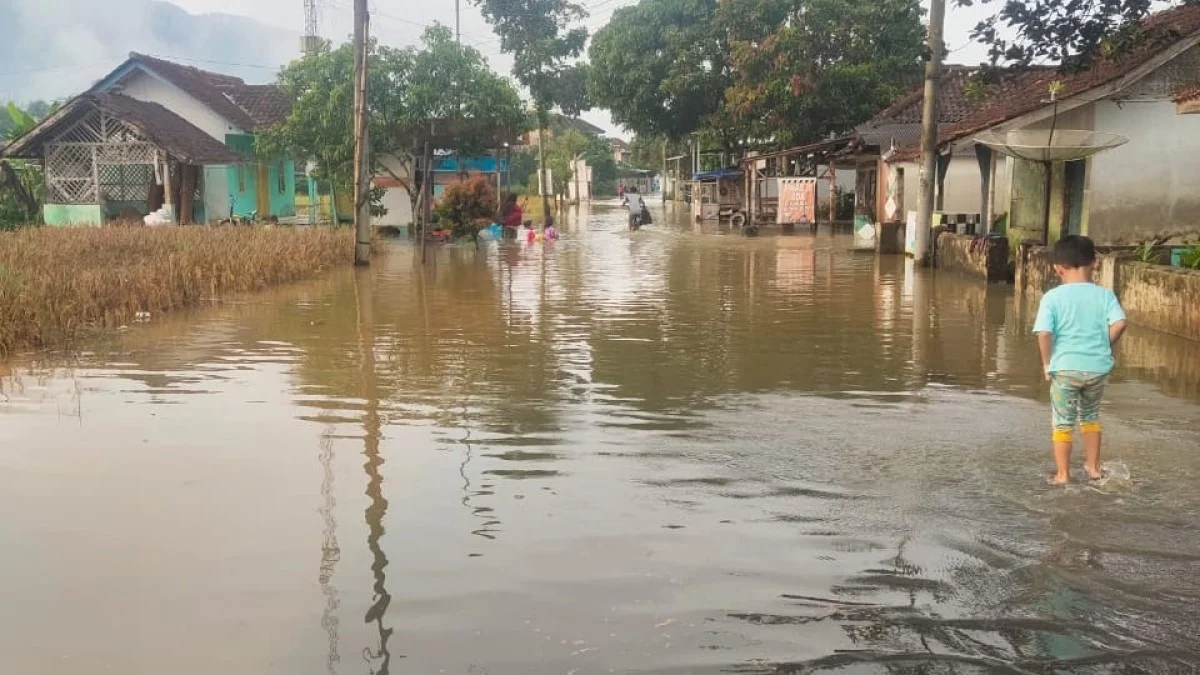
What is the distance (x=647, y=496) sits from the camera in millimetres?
6168

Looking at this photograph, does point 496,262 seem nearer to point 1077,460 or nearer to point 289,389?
point 289,389

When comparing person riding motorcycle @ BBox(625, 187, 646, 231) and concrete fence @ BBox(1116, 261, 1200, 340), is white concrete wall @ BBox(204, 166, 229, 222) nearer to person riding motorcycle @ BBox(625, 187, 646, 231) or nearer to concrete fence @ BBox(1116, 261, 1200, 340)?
person riding motorcycle @ BBox(625, 187, 646, 231)

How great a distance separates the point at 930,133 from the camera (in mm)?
20906

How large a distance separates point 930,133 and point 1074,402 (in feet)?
51.5

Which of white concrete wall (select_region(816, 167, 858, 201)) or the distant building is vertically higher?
the distant building

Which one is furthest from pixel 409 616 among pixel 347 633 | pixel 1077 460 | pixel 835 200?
pixel 835 200

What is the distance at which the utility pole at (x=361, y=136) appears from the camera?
21178 millimetres

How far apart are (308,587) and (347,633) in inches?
22.2

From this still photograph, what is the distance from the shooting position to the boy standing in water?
6.16 meters

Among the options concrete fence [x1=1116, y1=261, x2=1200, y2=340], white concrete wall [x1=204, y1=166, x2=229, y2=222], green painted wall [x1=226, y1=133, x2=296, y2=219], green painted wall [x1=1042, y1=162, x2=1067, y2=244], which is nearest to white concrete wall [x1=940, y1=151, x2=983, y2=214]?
green painted wall [x1=1042, y1=162, x2=1067, y2=244]

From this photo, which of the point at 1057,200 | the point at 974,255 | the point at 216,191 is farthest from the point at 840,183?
the point at 974,255

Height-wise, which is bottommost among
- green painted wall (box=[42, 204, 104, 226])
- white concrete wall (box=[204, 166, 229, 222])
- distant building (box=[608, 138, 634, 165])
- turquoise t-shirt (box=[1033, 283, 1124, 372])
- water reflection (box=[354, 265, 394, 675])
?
water reflection (box=[354, 265, 394, 675])

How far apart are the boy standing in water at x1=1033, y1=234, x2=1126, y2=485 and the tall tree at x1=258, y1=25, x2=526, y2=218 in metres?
24.0

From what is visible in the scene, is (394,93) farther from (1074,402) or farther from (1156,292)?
(1074,402)
